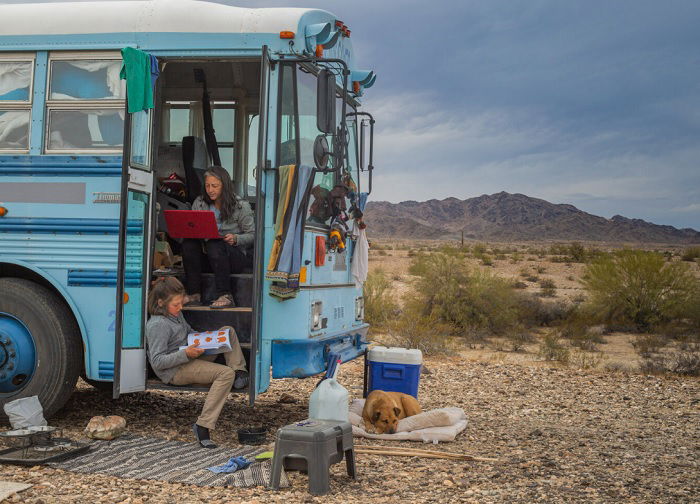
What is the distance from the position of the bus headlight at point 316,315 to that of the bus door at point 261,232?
431mm

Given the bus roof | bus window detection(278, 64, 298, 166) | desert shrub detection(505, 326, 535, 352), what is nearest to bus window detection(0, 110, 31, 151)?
the bus roof

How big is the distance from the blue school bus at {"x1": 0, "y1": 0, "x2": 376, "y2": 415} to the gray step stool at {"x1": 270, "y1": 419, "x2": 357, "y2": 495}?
3.39 feet

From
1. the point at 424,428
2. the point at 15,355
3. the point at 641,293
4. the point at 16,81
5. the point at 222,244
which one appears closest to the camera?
the point at 15,355

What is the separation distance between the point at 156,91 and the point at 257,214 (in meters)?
1.27

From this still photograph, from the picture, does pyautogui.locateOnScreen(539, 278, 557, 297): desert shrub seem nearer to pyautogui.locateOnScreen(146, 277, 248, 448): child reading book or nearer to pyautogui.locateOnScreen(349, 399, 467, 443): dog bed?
pyautogui.locateOnScreen(349, 399, 467, 443): dog bed

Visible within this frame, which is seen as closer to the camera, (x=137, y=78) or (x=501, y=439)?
(x=137, y=78)

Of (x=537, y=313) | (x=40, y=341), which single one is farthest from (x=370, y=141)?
(x=537, y=313)

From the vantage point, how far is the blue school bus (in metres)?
6.31

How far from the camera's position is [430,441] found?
6.82m

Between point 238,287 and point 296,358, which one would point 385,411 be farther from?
point 238,287

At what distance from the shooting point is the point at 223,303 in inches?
266

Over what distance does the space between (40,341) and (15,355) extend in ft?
0.76

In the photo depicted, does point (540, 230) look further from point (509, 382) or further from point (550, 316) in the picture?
point (509, 382)

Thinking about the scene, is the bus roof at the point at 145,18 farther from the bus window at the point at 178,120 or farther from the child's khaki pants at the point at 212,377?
the child's khaki pants at the point at 212,377
